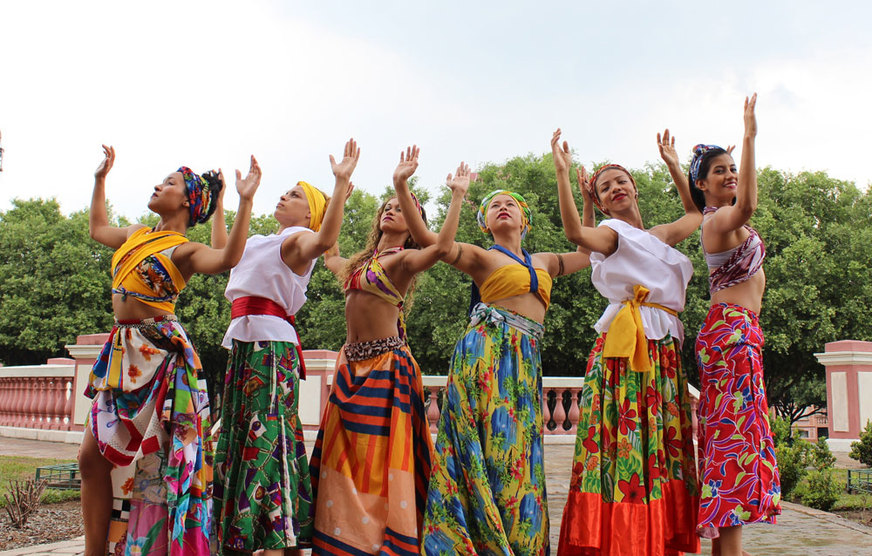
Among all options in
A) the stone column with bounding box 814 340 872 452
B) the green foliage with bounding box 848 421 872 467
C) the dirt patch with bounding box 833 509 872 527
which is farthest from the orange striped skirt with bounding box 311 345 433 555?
the stone column with bounding box 814 340 872 452

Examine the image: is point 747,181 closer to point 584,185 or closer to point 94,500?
point 584,185

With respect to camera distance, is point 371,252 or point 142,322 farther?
point 371,252

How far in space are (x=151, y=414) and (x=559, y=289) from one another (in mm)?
17234

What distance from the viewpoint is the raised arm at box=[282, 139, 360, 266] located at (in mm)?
3912

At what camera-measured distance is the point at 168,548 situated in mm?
3568

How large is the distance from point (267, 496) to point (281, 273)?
1.24 m

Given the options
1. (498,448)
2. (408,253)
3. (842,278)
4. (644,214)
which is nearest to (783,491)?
(498,448)

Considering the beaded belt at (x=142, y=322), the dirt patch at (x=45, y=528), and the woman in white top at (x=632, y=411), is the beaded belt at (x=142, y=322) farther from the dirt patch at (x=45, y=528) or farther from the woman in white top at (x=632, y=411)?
the dirt patch at (x=45, y=528)

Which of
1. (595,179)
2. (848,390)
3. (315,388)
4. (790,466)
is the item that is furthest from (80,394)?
(848,390)

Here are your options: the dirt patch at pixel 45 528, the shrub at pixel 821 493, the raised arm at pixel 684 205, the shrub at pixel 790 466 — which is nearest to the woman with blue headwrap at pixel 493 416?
the raised arm at pixel 684 205

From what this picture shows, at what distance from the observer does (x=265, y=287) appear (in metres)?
4.28

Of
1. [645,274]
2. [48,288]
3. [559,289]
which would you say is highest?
[48,288]

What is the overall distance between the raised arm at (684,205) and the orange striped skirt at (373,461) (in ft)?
5.71

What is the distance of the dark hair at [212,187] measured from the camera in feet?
14.2
